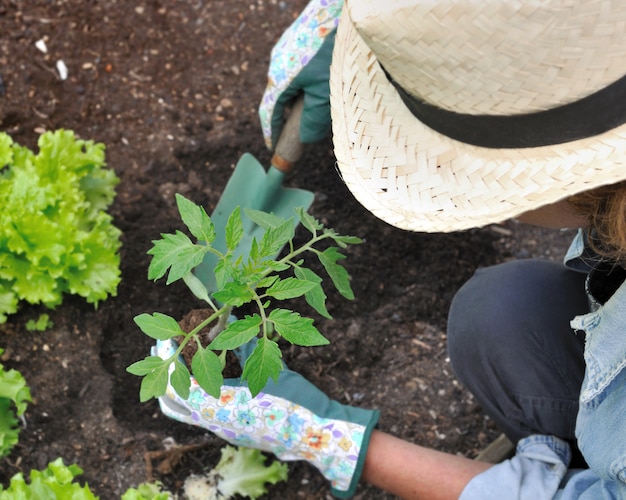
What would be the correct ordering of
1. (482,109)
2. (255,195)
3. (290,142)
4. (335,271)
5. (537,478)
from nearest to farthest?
(482,109) → (335,271) → (537,478) → (290,142) → (255,195)

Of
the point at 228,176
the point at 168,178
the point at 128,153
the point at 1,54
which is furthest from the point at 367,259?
the point at 1,54

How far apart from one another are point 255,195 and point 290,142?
0.66 feet

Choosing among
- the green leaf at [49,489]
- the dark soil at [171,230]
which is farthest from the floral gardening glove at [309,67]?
the green leaf at [49,489]

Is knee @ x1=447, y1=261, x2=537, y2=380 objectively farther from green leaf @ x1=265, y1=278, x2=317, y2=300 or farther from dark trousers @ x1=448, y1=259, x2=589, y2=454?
green leaf @ x1=265, y1=278, x2=317, y2=300

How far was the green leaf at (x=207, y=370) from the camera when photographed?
1117mm

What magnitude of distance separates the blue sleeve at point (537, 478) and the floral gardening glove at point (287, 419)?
0.25 meters

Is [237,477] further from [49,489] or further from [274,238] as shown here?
[274,238]

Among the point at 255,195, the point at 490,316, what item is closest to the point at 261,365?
the point at 490,316

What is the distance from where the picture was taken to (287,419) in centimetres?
147

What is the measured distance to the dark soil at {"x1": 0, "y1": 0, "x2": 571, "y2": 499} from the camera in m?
1.77

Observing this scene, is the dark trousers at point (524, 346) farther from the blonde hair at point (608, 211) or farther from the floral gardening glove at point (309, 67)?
the floral gardening glove at point (309, 67)

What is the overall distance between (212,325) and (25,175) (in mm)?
629

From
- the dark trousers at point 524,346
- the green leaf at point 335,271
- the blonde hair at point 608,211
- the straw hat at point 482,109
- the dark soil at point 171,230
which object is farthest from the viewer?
the dark soil at point 171,230

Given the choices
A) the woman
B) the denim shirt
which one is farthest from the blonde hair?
the denim shirt
